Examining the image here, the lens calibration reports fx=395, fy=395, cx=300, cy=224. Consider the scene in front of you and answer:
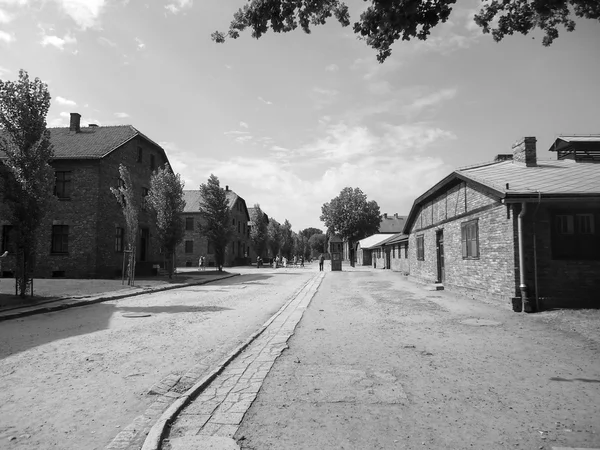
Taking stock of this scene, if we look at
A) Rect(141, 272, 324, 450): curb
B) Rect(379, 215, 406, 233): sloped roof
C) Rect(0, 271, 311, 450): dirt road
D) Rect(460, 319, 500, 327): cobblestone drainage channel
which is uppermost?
Rect(379, 215, 406, 233): sloped roof

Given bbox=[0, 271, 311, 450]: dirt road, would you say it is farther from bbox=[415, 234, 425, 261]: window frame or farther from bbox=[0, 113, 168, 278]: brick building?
bbox=[0, 113, 168, 278]: brick building

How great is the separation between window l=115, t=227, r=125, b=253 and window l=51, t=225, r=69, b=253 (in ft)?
9.32

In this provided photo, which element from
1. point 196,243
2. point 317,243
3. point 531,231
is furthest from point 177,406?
point 317,243

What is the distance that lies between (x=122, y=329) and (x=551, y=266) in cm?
1176

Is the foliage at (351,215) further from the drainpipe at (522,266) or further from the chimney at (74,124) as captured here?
the drainpipe at (522,266)

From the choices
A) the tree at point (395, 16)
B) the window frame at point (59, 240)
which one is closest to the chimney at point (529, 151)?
the tree at point (395, 16)

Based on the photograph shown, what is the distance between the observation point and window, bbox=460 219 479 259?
46.7ft

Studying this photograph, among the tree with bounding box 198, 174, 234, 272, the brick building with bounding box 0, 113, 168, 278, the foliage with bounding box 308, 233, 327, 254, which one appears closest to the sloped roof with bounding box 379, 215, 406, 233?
the tree with bounding box 198, 174, 234, 272

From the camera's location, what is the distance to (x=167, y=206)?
25453mm

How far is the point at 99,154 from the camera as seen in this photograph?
81.7 ft

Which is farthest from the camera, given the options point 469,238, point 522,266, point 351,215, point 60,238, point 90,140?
point 351,215

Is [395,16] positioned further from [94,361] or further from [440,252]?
[440,252]

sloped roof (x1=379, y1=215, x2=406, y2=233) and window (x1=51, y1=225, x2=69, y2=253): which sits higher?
sloped roof (x1=379, y1=215, x2=406, y2=233)

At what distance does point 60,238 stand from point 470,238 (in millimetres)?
23646
